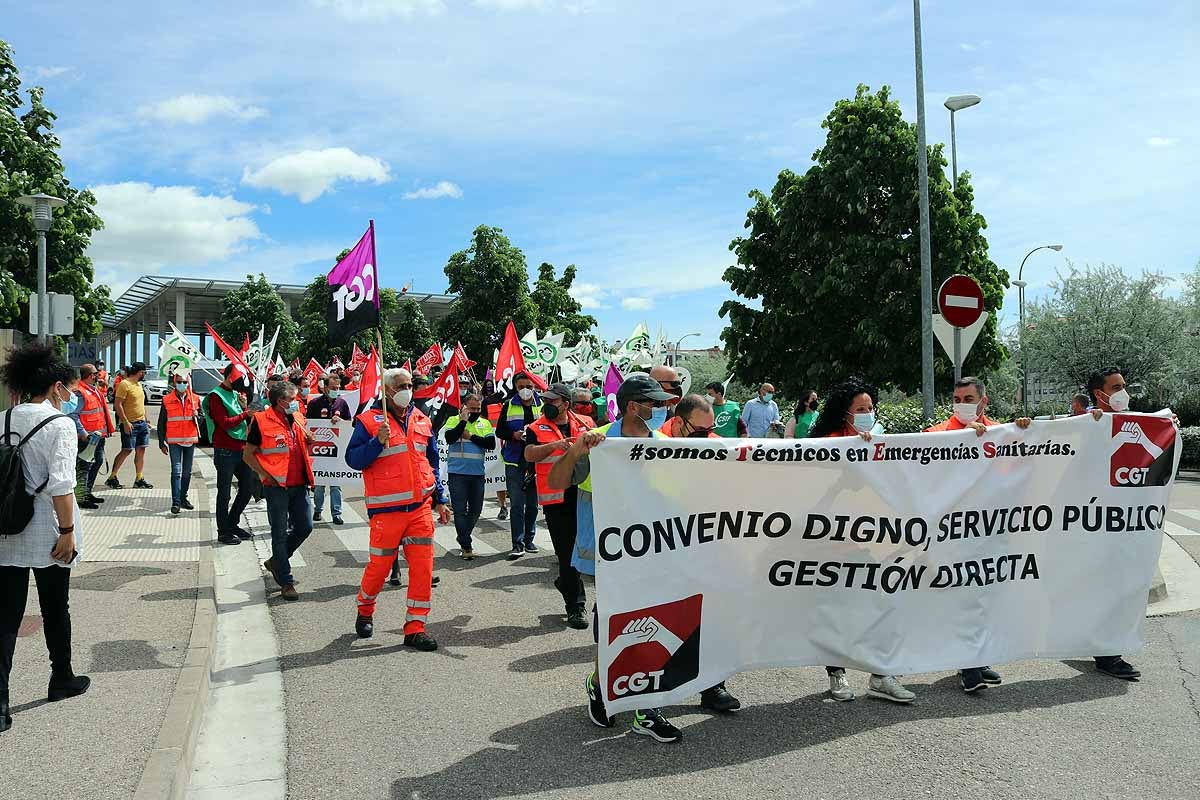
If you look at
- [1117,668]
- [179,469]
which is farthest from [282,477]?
[1117,668]

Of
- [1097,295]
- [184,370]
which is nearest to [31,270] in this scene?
[184,370]

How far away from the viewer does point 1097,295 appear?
37750 millimetres

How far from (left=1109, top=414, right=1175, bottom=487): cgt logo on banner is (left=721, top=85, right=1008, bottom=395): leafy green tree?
834 inches

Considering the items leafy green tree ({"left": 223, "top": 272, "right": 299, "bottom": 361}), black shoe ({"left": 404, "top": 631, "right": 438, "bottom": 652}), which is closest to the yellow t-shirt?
black shoe ({"left": 404, "top": 631, "right": 438, "bottom": 652})

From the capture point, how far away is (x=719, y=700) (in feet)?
16.5

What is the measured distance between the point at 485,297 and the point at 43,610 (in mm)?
36076

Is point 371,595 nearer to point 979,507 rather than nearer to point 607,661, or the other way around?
point 607,661

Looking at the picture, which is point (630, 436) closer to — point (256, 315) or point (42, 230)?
point (42, 230)

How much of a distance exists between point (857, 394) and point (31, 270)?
24.5 metres

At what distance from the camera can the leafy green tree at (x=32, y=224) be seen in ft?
73.5

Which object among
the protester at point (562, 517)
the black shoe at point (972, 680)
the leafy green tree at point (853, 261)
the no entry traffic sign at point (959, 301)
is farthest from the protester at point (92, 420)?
the leafy green tree at point (853, 261)

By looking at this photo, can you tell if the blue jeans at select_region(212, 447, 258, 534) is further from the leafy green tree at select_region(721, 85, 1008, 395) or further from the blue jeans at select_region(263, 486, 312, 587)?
the leafy green tree at select_region(721, 85, 1008, 395)

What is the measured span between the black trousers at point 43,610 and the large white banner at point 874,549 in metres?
2.88

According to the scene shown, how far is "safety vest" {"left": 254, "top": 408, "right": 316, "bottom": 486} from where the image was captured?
7953 millimetres
